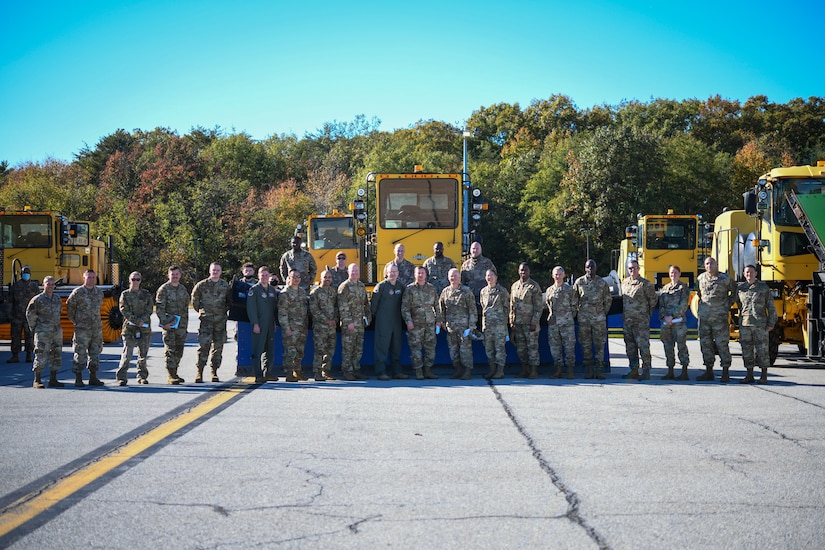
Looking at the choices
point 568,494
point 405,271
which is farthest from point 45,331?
point 568,494

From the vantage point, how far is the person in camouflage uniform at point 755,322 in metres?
13.3

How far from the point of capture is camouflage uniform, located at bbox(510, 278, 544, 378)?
45.3 ft

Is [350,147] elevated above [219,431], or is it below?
above

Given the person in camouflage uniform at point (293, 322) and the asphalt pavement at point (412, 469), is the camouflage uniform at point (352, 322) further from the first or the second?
the asphalt pavement at point (412, 469)

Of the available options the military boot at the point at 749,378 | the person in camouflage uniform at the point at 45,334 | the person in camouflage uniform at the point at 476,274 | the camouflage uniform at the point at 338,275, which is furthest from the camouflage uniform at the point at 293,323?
the military boot at the point at 749,378

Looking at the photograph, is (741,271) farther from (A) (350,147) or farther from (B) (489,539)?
(A) (350,147)

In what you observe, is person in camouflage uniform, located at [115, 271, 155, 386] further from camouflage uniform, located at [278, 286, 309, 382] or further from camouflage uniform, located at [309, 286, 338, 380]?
camouflage uniform, located at [309, 286, 338, 380]

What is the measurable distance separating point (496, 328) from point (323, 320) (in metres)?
2.67

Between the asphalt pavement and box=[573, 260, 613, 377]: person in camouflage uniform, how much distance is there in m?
2.27

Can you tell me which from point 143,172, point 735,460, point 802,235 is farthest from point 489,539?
point 143,172

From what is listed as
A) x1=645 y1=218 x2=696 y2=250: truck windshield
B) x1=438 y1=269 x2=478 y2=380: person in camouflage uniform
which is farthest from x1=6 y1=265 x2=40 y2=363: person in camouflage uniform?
x1=645 y1=218 x2=696 y2=250: truck windshield

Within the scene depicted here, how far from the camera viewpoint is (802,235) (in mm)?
15914

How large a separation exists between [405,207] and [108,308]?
7.66 meters

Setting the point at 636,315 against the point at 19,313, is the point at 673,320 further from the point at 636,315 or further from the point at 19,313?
the point at 19,313
